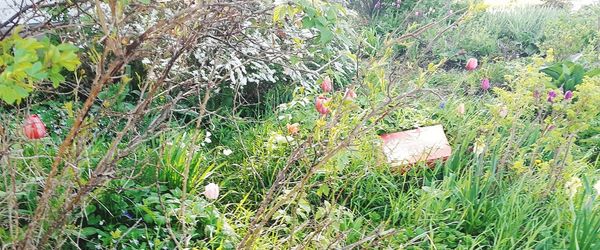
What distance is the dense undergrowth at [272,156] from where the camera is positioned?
143 cm

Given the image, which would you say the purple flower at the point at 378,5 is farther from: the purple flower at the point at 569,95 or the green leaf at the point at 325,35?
the green leaf at the point at 325,35

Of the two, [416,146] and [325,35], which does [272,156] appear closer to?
[416,146]

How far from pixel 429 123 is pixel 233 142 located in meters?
1.24

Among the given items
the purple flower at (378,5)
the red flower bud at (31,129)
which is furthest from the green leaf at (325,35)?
the purple flower at (378,5)

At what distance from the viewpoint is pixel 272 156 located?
2621mm

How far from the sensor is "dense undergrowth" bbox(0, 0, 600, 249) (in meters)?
1.43

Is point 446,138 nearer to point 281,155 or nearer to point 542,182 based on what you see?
point 542,182

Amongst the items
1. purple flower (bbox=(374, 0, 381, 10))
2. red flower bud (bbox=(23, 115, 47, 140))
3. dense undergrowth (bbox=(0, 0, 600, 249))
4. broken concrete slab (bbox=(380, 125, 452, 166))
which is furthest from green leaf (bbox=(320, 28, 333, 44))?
purple flower (bbox=(374, 0, 381, 10))

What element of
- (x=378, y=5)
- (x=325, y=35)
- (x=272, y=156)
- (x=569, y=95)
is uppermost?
(x=325, y=35)

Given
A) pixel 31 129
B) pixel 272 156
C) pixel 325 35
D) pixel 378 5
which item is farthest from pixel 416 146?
pixel 378 5

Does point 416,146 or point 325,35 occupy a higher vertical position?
A: point 325,35

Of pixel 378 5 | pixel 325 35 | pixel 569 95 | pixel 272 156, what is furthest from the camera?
pixel 378 5

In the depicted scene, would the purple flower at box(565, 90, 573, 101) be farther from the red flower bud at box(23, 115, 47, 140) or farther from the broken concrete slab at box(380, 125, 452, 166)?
the red flower bud at box(23, 115, 47, 140)

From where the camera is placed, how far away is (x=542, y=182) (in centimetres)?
244
